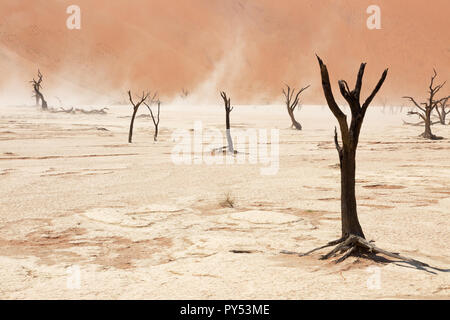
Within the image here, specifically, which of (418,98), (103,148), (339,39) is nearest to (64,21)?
(339,39)

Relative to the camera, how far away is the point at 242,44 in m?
100

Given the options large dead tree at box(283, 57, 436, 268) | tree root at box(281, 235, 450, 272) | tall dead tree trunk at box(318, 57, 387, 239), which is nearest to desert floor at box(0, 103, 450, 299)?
tree root at box(281, 235, 450, 272)

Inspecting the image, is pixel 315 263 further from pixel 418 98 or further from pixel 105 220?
pixel 418 98

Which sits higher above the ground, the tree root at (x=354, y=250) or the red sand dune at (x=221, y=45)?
the red sand dune at (x=221, y=45)

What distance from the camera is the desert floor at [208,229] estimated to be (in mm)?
4660

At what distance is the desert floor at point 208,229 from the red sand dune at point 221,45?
6897 centimetres

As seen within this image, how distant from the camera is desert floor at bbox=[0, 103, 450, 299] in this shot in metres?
4.66
